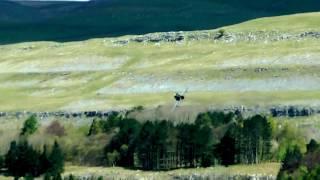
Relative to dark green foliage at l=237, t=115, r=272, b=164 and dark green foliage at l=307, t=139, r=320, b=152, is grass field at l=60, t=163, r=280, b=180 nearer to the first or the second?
dark green foliage at l=237, t=115, r=272, b=164

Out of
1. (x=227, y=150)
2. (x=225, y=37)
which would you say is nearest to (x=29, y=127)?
(x=227, y=150)

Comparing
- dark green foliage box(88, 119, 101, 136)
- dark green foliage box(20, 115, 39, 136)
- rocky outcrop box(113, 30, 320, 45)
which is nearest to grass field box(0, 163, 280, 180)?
dark green foliage box(88, 119, 101, 136)

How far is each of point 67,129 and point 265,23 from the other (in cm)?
7661

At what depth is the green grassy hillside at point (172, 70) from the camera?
417ft

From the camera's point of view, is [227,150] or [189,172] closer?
[189,172]

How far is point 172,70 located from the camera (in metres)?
144

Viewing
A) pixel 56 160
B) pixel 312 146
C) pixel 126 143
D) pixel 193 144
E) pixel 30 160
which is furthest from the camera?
pixel 126 143

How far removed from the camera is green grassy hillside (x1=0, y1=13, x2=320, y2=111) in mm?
127062

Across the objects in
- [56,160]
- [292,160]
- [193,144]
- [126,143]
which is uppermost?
[126,143]

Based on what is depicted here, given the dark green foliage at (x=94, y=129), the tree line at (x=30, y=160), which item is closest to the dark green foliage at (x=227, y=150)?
the tree line at (x=30, y=160)

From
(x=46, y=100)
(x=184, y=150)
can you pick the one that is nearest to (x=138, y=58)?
(x=46, y=100)

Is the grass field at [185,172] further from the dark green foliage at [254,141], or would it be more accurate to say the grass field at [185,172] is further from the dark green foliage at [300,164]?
the dark green foliage at [300,164]

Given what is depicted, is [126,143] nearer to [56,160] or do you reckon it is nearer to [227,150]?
[56,160]

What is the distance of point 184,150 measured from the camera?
100 metres
